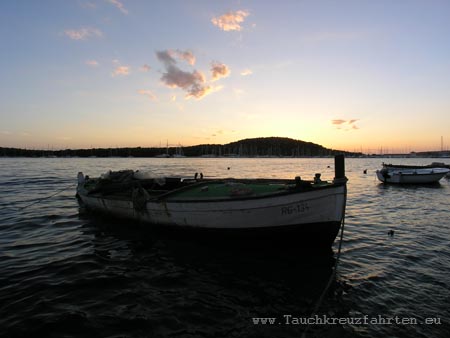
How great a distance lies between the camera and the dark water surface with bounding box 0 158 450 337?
4.98 meters

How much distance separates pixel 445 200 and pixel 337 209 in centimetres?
1734

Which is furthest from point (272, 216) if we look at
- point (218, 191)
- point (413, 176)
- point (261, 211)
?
point (413, 176)

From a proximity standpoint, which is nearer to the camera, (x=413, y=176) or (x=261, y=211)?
(x=261, y=211)

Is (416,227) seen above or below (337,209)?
below

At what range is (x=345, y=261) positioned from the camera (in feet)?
26.3

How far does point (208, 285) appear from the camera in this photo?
658 centimetres

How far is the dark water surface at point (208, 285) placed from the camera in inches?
196

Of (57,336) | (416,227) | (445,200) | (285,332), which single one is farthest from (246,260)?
(445,200)

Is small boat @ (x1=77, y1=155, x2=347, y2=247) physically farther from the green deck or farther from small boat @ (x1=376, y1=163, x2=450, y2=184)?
small boat @ (x1=376, y1=163, x2=450, y2=184)

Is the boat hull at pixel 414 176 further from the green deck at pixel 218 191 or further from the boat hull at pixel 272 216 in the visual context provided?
the boat hull at pixel 272 216

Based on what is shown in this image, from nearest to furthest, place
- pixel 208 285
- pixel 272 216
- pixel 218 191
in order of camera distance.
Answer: pixel 208 285
pixel 272 216
pixel 218 191

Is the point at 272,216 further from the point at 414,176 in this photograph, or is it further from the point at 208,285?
the point at 414,176

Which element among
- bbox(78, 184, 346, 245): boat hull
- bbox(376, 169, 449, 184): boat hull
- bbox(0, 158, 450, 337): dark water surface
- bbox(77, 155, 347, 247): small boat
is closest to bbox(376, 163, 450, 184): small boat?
bbox(376, 169, 449, 184): boat hull

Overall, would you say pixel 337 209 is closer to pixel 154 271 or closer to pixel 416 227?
pixel 154 271
